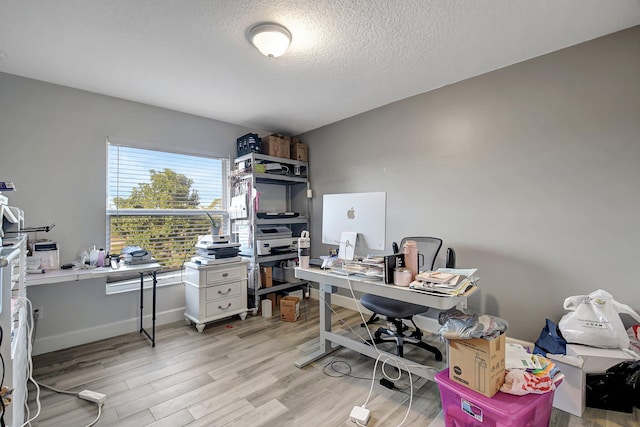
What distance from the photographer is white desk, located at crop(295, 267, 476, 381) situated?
146 centimetres

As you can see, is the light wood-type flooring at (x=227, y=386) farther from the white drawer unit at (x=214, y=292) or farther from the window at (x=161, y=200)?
the window at (x=161, y=200)

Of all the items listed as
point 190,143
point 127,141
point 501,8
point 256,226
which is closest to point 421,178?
point 501,8

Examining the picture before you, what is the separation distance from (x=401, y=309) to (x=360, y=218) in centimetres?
92

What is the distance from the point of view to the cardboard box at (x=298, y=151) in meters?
3.95

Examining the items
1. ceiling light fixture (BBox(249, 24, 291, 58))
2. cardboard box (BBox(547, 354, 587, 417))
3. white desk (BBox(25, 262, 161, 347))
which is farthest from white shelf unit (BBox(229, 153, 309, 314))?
cardboard box (BBox(547, 354, 587, 417))

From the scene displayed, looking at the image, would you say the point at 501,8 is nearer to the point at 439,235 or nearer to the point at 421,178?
the point at 421,178

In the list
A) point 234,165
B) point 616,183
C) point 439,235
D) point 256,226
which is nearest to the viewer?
point 616,183

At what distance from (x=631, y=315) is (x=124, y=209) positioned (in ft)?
13.6

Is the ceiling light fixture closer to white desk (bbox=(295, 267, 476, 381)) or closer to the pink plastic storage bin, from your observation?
white desk (bbox=(295, 267, 476, 381))

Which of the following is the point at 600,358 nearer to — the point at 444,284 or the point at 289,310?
the point at 444,284

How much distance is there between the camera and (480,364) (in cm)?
140

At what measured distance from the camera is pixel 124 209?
294cm

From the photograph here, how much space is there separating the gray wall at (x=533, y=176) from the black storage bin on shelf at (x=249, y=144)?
1.69 m

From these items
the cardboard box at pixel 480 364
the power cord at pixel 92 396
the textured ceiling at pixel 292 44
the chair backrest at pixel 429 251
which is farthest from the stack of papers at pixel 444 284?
the power cord at pixel 92 396
